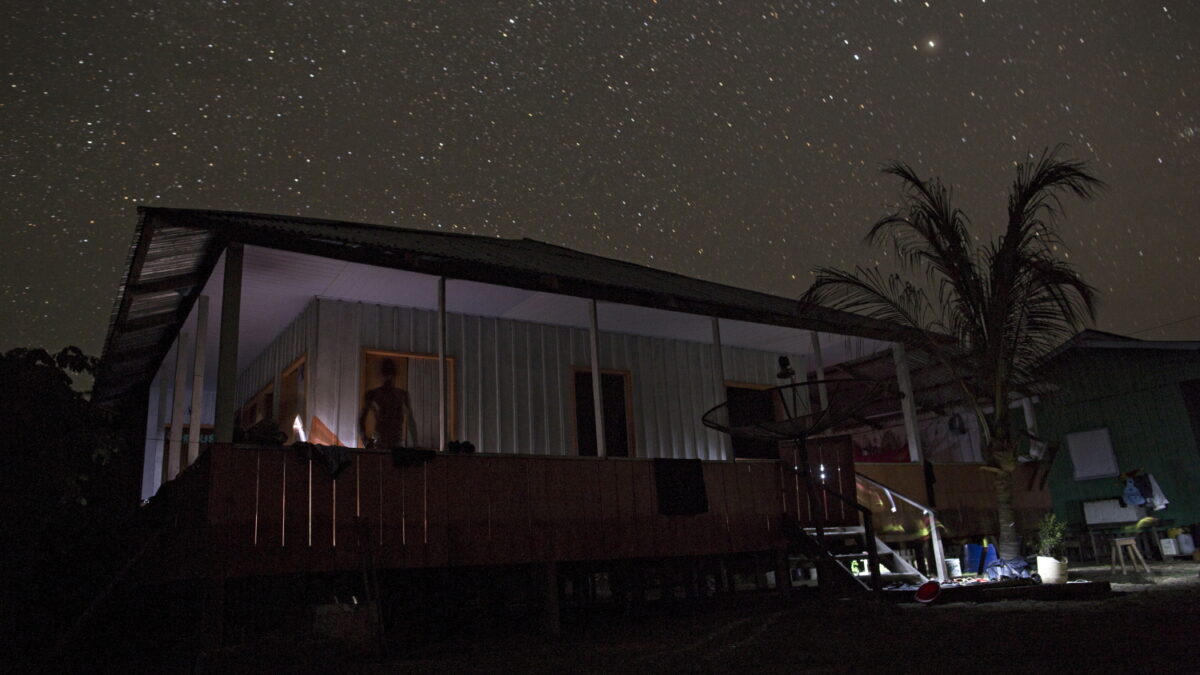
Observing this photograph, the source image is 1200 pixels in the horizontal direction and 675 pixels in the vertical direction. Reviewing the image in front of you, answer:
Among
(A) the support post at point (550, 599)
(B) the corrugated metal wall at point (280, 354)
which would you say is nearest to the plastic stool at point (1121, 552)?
(A) the support post at point (550, 599)

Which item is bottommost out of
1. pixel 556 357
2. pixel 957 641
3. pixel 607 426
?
pixel 957 641

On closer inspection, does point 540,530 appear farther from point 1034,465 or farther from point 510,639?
point 1034,465

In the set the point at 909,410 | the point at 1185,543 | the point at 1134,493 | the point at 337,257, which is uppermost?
the point at 337,257

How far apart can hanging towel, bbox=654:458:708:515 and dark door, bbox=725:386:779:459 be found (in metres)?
4.99

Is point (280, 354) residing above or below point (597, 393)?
above

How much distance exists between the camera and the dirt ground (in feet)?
18.4

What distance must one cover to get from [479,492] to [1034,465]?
12.0 meters

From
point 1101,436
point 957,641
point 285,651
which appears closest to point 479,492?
point 285,651

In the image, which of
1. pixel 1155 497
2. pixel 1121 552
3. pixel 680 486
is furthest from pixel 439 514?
pixel 1155 497

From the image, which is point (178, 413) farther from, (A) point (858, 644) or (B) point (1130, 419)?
(B) point (1130, 419)

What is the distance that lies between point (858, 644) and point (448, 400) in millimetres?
6948

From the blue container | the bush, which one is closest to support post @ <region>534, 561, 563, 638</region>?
the bush

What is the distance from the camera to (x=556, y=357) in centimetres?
1344

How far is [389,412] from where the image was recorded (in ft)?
37.9
